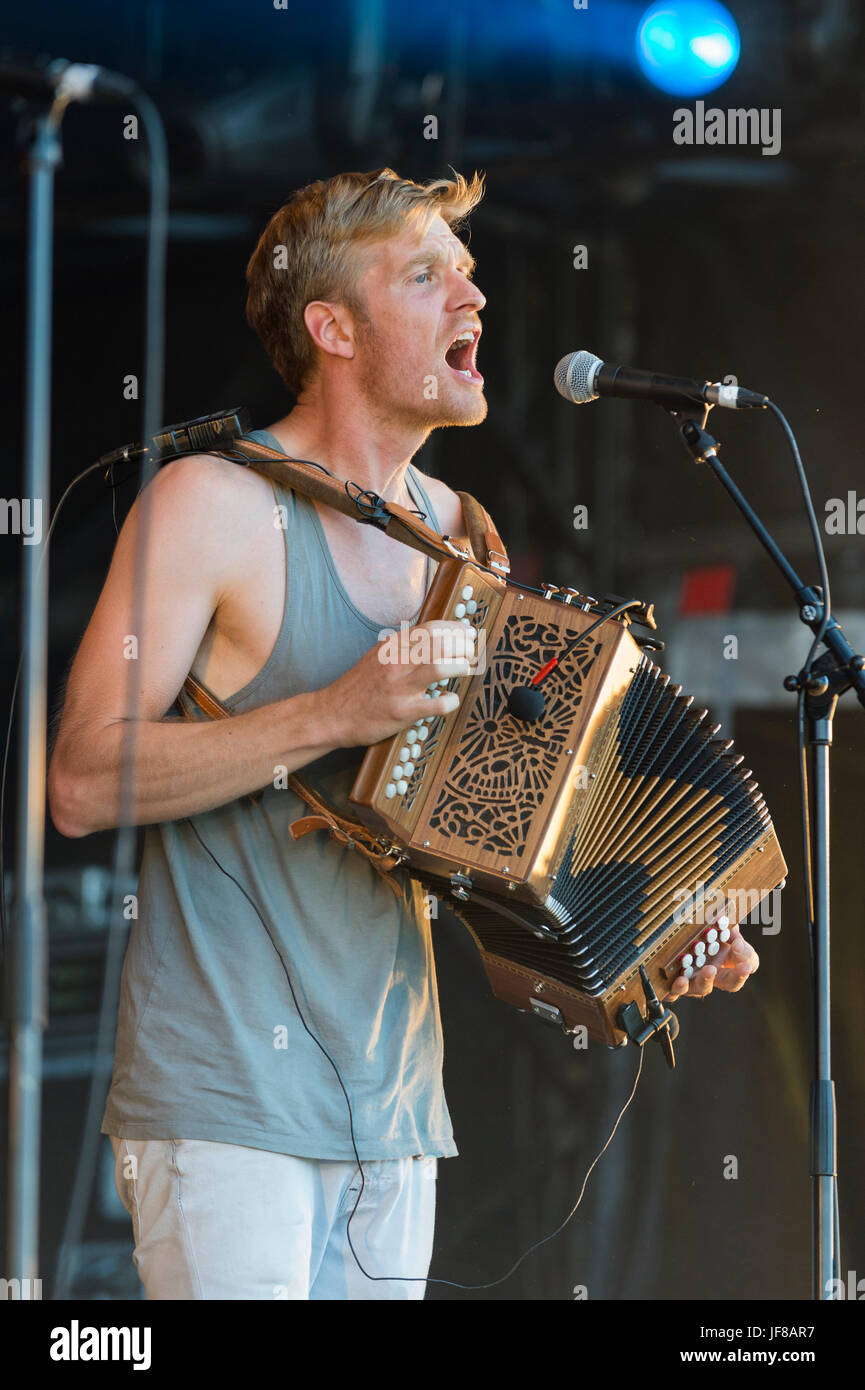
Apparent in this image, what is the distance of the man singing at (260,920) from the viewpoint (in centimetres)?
201

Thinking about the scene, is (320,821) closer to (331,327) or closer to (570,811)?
(570,811)

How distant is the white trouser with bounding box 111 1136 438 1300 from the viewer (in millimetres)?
1988

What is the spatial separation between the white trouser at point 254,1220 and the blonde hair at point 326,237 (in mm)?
1289

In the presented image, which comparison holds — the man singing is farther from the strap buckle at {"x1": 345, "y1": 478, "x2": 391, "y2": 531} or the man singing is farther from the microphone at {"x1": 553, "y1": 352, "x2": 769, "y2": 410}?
the microphone at {"x1": 553, "y1": 352, "x2": 769, "y2": 410}

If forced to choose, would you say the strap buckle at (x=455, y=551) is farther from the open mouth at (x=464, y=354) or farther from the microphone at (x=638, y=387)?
the open mouth at (x=464, y=354)

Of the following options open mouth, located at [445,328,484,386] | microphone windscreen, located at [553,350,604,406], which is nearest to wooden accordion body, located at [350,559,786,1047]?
microphone windscreen, located at [553,350,604,406]

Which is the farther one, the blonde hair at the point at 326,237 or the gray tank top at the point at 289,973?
the blonde hair at the point at 326,237

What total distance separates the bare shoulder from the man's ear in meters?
0.27

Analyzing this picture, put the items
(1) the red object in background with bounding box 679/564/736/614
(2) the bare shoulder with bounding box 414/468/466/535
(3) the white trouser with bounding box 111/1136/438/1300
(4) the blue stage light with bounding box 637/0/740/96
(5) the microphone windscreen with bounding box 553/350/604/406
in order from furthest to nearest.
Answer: (1) the red object in background with bounding box 679/564/736/614 < (4) the blue stage light with bounding box 637/0/740/96 < (2) the bare shoulder with bounding box 414/468/466/535 < (5) the microphone windscreen with bounding box 553/350/604/406 < (3) the white trouser with bounding box 111/1136/438/1300

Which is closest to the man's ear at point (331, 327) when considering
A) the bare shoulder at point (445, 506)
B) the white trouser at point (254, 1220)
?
the bare shoulder at point (445, 506)

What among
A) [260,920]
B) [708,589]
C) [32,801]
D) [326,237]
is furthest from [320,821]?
[708,589]

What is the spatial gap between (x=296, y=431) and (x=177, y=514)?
1.19 feet

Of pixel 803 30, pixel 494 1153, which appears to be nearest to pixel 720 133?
pixel 803 30

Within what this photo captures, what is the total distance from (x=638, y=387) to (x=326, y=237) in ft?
2.34
